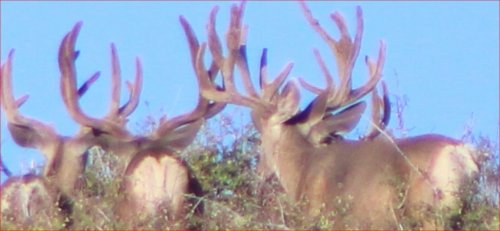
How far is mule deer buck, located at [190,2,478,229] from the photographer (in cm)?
1434

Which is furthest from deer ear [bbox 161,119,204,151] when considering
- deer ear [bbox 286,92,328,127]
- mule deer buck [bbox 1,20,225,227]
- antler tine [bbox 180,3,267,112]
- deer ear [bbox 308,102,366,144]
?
deer ear [bbox 308,102,366,144]

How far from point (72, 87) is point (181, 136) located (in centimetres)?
143

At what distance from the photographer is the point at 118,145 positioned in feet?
54.5

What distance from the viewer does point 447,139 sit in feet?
48.0

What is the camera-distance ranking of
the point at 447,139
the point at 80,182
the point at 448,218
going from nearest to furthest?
1. the point at 448,218
2. the point at 447,139
3. the point at 80,182

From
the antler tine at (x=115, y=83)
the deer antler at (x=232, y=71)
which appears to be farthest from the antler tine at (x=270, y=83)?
the antler tine at (x=115, y=83)

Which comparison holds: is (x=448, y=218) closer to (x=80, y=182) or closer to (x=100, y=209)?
(x=100, y=209)

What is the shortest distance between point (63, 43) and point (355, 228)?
441 cm

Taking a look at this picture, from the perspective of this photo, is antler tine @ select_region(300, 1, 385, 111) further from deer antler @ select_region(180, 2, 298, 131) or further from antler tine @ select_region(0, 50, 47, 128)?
antler tine @ select_region(0, 50, 47, 128)

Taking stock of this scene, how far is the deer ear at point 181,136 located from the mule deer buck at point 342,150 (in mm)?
492

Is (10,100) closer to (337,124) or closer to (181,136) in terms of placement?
(181,136)

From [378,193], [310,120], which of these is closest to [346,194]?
[378,193]

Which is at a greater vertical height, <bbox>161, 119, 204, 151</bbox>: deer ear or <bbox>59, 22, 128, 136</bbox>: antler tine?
<bbox>59, 22, 128, 136</bbox>: antler tine

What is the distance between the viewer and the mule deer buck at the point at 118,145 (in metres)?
14.9
